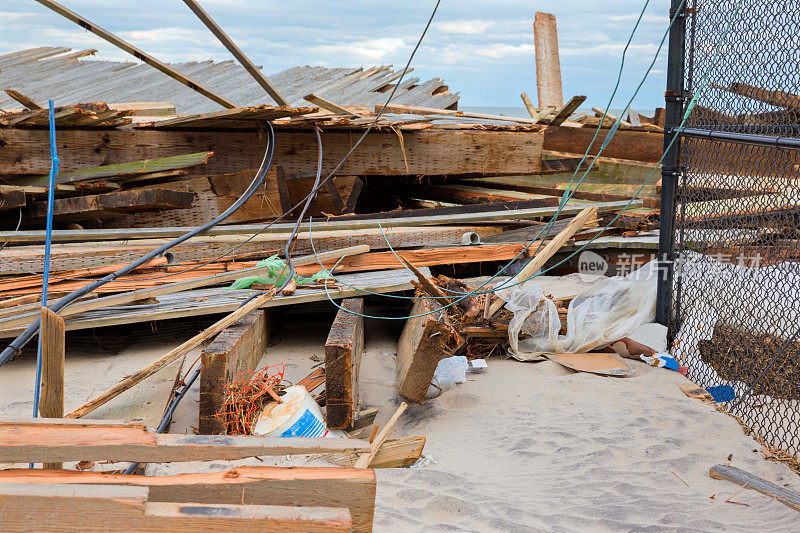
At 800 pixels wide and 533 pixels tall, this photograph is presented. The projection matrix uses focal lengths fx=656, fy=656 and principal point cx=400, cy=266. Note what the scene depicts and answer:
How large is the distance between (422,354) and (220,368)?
3.88 ft

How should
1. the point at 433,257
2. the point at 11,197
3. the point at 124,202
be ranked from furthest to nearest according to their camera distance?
the point at 433,257 → the point at 124,202 → the point at 11,197

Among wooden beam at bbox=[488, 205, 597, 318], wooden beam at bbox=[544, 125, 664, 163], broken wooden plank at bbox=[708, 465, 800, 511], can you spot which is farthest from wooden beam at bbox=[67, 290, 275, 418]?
wooden beam at bbox=[544, 125, 664, 163]

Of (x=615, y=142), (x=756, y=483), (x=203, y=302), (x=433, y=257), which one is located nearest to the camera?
(x=756, y=483)

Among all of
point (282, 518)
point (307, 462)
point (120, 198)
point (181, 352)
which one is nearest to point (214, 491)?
point (282, 518)

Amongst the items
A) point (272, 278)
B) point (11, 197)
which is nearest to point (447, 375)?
point (272, 278)

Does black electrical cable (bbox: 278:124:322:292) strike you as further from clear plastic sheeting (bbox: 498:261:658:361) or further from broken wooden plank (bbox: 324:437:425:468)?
broken wooden plank (bbox: 324:437:425:468)

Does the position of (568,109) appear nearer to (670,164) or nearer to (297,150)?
(670,164)

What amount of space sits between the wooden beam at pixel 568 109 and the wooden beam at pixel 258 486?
607 cm

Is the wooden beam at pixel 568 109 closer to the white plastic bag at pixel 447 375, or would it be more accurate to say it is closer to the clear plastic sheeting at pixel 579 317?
the clear plastic sheeting at pixel 579 317

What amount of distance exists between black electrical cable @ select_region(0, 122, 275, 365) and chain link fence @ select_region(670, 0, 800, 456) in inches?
146

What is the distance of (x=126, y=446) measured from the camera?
2.05 m

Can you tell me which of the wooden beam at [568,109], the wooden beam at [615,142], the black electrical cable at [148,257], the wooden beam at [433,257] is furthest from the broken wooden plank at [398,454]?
the wooden beam at [615,142]

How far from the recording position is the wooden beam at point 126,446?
2035mm

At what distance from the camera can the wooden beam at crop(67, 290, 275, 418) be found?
3.52 meters
